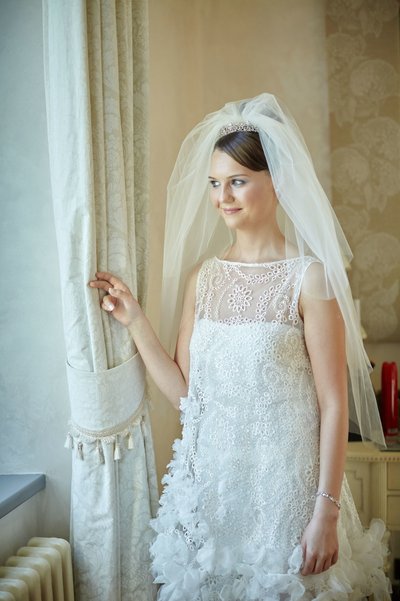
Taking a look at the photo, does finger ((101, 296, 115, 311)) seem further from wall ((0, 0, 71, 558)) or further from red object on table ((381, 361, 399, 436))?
red object on table ((381, 361, 399, 436))

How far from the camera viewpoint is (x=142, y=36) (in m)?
1.90

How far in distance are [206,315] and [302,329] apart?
0.86 ft

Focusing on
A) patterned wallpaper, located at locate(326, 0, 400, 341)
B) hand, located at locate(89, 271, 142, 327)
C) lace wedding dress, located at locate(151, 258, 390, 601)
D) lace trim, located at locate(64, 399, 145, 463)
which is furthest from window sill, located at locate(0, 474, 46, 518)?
patterned wallpaper, located at locate(326, 0, 400, 341)

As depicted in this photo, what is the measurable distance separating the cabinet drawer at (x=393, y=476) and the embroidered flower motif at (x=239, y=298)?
0.99 metres

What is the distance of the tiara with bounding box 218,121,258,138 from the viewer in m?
1.76

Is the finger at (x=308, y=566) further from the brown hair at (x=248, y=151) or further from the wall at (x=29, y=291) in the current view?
the brown hair at (x=248, y=151)

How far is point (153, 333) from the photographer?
180cm

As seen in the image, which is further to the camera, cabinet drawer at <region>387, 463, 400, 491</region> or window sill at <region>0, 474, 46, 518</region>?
cabinet drawer at <region>387, 463, 400, 491</region>

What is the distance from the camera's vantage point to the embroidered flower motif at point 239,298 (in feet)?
5.71

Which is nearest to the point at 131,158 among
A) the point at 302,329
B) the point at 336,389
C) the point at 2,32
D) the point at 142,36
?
the point at 142,36

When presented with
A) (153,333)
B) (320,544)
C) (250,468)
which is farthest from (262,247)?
(320,544)

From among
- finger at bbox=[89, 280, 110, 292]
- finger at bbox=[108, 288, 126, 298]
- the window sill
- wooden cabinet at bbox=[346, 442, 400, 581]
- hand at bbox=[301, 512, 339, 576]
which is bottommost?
wooden cabinet at bbox=[346, 442, 400, 581]

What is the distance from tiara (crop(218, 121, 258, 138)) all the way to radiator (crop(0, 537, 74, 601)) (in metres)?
1.16

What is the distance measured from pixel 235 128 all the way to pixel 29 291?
2.38 ft
